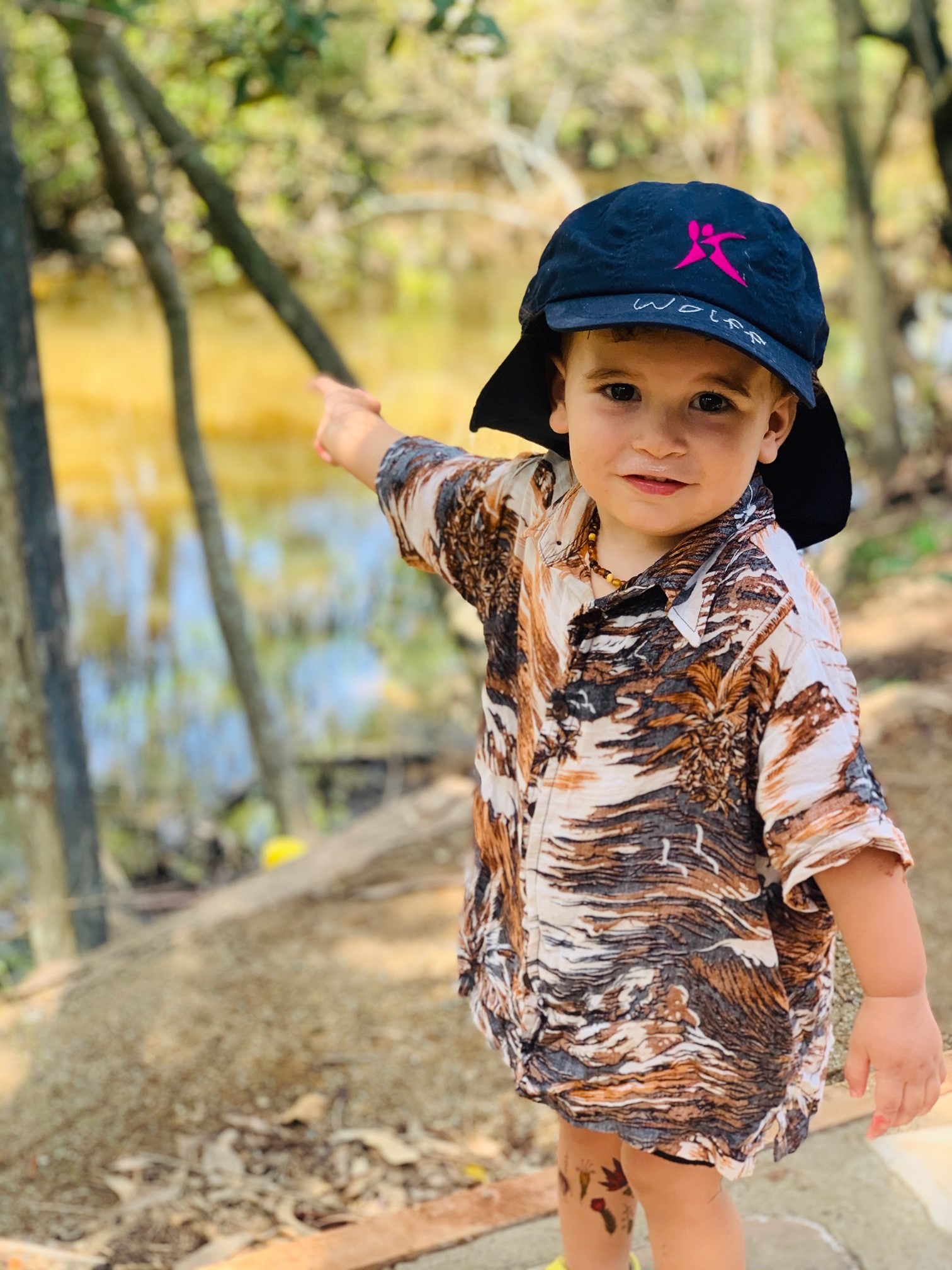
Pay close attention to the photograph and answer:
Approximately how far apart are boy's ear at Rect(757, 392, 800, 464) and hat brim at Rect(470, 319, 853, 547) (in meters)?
0.02

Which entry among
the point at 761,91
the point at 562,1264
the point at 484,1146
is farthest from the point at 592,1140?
the point at 761,91

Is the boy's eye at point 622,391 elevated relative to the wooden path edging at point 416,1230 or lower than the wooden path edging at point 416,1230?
elevated

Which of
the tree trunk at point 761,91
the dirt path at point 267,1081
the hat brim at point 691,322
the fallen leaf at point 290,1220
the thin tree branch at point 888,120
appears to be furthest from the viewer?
the tree trunk at point 761,91

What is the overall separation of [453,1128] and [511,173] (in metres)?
9.65

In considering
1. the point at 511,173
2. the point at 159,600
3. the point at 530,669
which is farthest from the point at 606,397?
the point at 511,173

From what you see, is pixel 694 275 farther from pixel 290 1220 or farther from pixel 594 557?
pixel 290 1220

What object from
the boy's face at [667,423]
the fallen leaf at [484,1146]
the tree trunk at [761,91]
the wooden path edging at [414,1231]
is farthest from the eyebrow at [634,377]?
the tree trunk at [761,91]

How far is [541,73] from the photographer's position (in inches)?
444

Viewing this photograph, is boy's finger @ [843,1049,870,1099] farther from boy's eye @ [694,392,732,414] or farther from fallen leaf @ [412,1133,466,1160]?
fallen leaf @ [412,1133,466,1160]

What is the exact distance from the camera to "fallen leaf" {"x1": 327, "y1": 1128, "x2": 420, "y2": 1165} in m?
2.64

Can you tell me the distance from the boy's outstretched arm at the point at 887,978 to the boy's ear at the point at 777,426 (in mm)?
440

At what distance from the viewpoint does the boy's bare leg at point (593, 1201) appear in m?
1.71

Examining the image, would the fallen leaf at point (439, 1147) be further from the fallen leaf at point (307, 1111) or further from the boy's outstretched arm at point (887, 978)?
the boy's outstretched arm at point (887, 978)

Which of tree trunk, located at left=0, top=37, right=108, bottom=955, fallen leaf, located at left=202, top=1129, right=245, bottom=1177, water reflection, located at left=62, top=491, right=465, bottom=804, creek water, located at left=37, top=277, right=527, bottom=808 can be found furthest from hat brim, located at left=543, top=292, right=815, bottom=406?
water reflection, located at left=62, top=491, right=465, bottom=804
